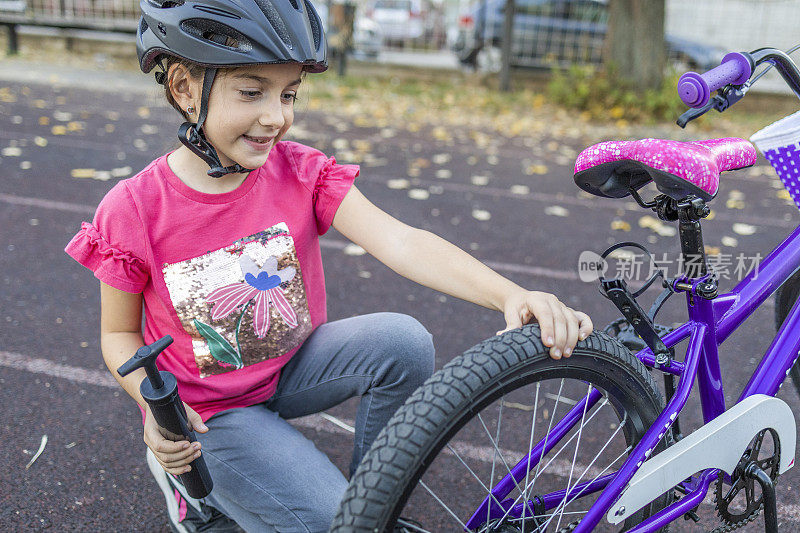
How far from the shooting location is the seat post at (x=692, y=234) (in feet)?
5.04

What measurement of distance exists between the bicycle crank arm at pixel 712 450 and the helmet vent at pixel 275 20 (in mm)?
1291

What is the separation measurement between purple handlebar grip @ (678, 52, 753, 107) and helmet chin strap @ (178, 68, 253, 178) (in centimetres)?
106

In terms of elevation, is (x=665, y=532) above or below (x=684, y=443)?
below

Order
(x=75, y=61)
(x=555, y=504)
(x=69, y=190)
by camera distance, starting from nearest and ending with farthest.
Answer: (x=555, y=504) < (x=69, y=190) < (x=75, y=61)

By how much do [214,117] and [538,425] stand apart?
5.94 ft

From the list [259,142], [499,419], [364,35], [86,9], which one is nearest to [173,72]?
[259,142]

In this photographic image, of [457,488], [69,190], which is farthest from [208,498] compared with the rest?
[69,190]

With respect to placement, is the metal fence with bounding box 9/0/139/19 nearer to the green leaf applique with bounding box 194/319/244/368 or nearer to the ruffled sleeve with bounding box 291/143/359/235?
the ruffled sleeve with bounding box 291/143/359/235

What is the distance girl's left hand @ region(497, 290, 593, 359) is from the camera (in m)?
1.41

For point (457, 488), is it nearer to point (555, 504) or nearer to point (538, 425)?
point (538, 425)

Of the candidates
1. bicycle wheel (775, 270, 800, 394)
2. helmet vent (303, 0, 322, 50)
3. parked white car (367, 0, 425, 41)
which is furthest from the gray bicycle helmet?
parked white car (367, 0, 425, 41)

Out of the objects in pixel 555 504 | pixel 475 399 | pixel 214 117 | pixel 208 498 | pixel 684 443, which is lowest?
pixel 208 498

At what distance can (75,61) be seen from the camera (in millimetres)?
12883

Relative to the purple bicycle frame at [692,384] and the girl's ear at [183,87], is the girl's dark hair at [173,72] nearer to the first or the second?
the girl's ear at [183,87]
